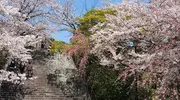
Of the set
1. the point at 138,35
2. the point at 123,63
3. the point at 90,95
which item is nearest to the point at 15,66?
the point at 90,95

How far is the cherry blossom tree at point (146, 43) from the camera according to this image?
7.93 meters

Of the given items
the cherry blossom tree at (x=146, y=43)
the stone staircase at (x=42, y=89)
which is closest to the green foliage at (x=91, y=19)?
the cherry blossom tree at (x=146, y=43)

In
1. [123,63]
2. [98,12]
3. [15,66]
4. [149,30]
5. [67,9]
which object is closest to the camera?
[149,30]

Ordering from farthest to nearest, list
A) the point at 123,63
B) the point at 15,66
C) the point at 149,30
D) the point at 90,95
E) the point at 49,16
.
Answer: the point at 49,16 → the point at 90,95 → the point at 15,66 → the point at 123,63 → the point at 149,30

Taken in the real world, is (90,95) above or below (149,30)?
below

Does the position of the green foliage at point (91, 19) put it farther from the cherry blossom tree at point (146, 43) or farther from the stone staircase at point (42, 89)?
the stone staircase at point (42, 89)

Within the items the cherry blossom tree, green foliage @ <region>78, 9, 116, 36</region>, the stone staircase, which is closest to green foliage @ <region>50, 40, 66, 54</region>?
green foliage @ <region>78, 9, 116, 36</region>

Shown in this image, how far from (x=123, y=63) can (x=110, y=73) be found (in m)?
1.50

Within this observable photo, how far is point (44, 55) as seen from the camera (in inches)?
538

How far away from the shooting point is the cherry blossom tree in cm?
793

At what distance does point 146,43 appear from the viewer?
10.0 metres

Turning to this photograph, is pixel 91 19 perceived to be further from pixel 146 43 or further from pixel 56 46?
pixel 146 43

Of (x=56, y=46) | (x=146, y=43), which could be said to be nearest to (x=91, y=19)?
(x=56, y=46)

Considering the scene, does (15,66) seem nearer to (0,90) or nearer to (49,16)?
(0,90)
